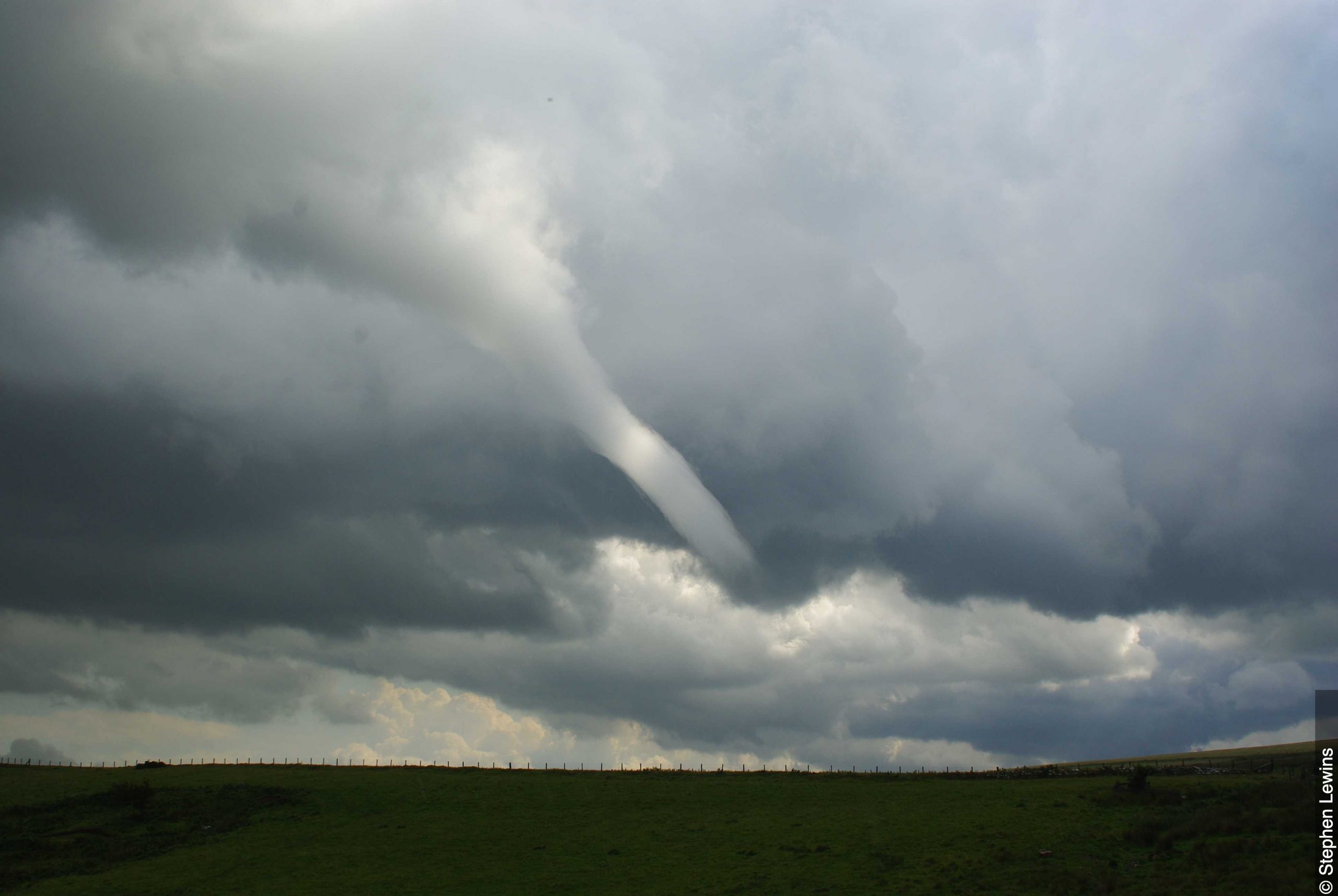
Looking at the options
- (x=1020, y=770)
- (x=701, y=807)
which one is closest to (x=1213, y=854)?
(x=701, y=807)

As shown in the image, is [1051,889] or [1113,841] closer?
[1051,889]

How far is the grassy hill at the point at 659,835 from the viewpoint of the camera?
5812 cm

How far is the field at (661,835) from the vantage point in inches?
2287

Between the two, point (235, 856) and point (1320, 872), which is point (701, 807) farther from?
point (1320, 872)

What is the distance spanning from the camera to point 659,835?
255 feet

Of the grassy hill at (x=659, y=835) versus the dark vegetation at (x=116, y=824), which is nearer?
the grassy hill at (x=659, y=835)

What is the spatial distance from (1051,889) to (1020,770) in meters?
55.4

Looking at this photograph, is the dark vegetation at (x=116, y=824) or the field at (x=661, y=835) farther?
the dark vegetation at (x=116, y=824)

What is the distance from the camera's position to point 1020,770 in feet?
347

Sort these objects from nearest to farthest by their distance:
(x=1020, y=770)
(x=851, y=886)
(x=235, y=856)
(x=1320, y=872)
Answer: (x=1320, y=872), (x=851, y=886), (x=235, y=856), (x=1020, y=770)

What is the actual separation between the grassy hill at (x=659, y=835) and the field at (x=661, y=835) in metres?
0.24

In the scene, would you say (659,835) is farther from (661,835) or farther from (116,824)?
(116,824)

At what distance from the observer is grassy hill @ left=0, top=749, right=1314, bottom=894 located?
58125mm

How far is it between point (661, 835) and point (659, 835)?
191mm
